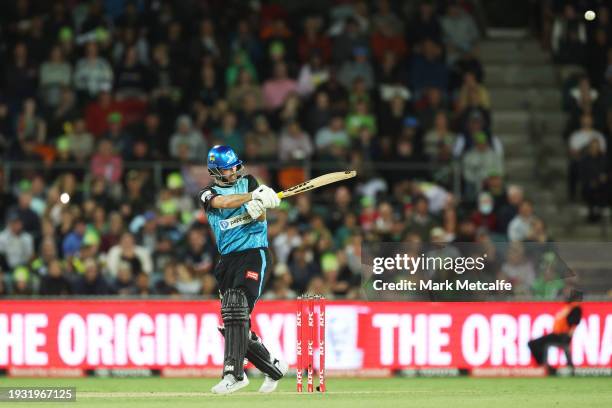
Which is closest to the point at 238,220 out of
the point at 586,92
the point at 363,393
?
the point at 363,393

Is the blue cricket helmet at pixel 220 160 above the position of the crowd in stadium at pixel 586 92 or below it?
below

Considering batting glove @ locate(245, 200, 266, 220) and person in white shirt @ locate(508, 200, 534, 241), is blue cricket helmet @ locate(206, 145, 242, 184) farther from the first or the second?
person in white shirt @ locate(508, 200, 534, 241)

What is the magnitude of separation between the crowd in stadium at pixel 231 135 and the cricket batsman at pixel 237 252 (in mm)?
5970

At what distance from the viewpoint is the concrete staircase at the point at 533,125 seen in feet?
81.0

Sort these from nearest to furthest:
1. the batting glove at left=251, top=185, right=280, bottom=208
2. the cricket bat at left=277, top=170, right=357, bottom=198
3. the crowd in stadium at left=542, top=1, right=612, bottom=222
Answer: the batting glove at left=251, top=185, right=280, bottom=208 < the cricket bat at left=277, top=170, right=357, bottom=198 < the crowd in stadium at left=542, top=1, right=612, bottom=222

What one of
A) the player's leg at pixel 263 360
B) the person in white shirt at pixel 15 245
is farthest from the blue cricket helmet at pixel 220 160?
the person in white shirt at pixel 15 245

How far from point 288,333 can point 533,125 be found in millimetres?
8274

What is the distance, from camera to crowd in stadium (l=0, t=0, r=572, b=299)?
21.5 m

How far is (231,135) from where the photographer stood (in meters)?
23.9

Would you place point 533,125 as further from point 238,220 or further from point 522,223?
point 238,220

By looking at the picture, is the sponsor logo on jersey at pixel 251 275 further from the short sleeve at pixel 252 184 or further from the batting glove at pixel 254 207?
the short sleeve at pixel 252 184

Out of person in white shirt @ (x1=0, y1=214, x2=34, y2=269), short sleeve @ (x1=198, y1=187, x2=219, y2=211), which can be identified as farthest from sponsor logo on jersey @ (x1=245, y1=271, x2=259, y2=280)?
person in white shirt @ (x1=0, y1=214, x2=34, y2=269)

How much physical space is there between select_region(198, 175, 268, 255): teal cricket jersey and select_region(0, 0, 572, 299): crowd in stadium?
6.00 metres

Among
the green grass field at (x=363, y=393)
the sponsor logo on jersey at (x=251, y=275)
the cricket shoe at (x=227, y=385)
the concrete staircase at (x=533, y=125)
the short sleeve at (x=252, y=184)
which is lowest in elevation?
the green grass field at (x=363, y=393)
